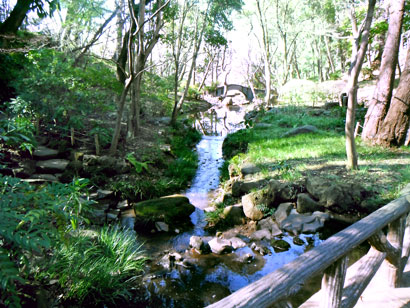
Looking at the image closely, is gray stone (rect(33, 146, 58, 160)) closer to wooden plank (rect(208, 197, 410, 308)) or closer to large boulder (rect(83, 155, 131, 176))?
large boulder (rect(83, 155, 131, 176))

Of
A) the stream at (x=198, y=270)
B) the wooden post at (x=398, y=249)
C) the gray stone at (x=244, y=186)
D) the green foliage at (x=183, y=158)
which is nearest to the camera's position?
the wooden post at (x=398, y=249)

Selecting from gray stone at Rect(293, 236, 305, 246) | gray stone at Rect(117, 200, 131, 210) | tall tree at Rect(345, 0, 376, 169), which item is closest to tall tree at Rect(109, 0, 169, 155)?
gray stone at Rect(117, 200, 131, 210)

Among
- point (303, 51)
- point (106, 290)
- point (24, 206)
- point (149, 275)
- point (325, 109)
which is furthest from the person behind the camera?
point (303, 51)

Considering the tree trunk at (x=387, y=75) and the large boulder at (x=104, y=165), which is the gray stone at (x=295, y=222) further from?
the large boulder at (x=104, y=165)

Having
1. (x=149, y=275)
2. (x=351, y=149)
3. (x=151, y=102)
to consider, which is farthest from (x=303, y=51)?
(x=149, y=275)

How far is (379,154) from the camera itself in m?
6.45

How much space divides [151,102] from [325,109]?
26.5ft

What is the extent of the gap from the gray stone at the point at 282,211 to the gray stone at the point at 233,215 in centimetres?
69

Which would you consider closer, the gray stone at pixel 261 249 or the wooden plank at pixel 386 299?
the wooden plank at pixel 386 299

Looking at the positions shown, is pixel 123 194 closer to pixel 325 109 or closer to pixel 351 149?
pixel 351 149

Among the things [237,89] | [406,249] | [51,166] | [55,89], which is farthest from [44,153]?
[237,89]

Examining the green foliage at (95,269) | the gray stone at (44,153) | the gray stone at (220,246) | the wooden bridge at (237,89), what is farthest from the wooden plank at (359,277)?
the wooden bridge at (237,89)

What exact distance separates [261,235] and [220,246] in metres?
0.77

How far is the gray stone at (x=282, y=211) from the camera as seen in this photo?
5012 millimetres
